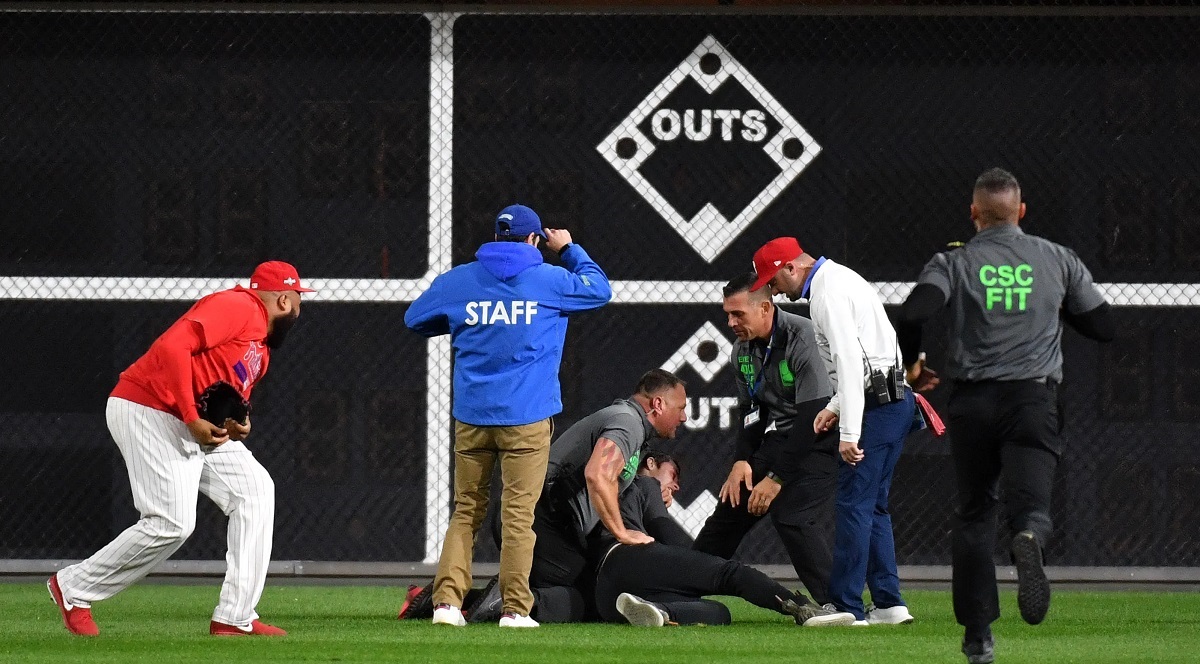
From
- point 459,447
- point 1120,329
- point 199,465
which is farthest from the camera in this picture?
point 1120,329

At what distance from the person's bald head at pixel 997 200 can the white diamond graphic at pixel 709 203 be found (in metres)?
3.79

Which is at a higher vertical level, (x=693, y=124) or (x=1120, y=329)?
(x=693, y=124)

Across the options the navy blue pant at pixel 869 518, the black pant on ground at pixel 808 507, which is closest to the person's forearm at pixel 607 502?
the black pant on ground at pixel 808 507

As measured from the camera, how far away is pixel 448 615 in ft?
21.6

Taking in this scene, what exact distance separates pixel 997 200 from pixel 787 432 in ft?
6.99

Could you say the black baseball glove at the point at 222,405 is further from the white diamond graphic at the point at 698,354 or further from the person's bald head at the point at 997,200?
the white diamond graphic at the point at 698,354

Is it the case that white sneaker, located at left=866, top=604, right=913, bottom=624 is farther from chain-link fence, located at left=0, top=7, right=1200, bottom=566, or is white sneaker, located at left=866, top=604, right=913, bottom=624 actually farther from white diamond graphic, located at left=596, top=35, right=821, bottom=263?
white diamond graphic, located at left=596, top=35, right=821, bottom=263

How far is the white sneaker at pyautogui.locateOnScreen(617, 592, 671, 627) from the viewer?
6551 mm

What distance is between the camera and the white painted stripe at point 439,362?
899 centimetres

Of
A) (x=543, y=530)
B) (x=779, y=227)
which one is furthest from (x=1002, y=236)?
(x=779, y=227)

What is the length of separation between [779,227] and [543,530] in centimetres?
280

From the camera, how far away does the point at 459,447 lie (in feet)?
22.1

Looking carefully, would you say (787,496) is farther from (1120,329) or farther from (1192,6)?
(1192,6)

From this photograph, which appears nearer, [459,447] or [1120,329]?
[459,447]
